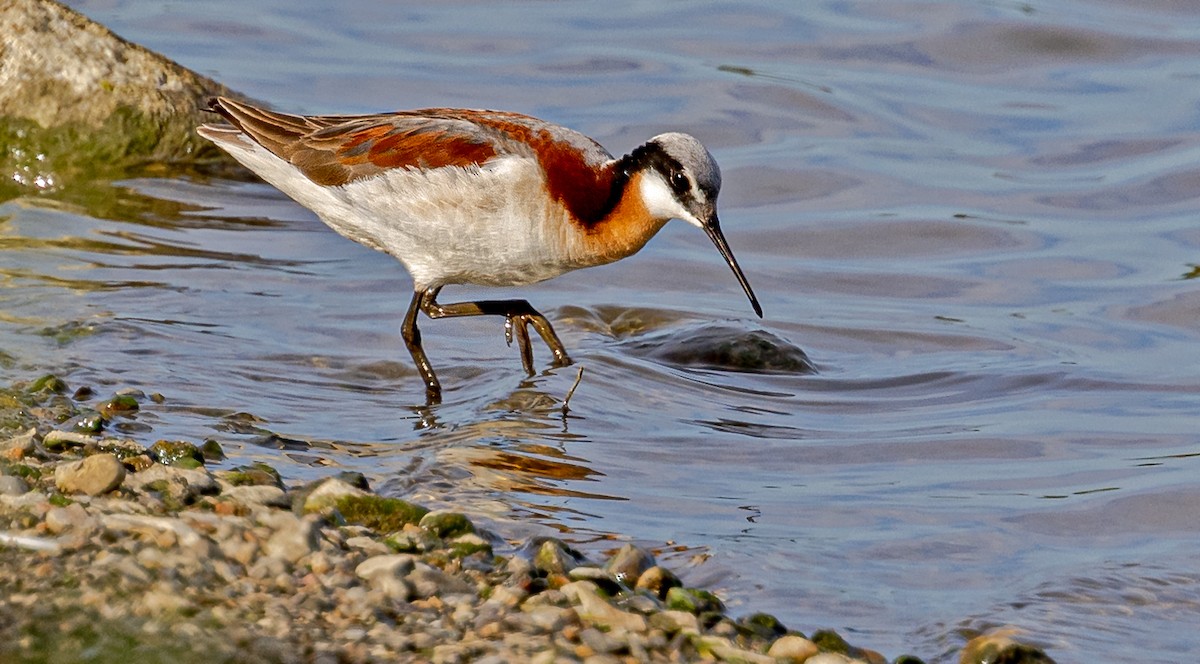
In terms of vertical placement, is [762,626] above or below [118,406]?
below

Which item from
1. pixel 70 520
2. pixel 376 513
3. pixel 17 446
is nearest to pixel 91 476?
pixel 70 520

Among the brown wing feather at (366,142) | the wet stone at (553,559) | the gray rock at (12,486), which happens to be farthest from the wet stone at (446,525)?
the brown wing feather at (366,142)

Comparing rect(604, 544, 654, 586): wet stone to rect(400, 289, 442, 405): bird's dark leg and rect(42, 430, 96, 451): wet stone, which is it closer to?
rect(42, 430, 96, 451): wet stone

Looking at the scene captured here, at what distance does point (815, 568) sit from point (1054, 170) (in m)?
7.55

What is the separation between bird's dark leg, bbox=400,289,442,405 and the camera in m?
8.27

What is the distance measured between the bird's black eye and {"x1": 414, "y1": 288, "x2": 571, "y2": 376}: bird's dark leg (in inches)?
44.2

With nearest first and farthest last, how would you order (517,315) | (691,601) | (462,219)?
(691,601) < (462,219) < (517,315)

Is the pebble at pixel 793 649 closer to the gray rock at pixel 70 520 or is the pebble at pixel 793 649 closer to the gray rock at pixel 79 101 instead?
the gray rock at pixel 70 520

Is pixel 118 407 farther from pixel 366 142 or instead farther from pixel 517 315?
pixel 517 315

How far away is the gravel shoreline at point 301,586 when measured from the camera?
13.9ft

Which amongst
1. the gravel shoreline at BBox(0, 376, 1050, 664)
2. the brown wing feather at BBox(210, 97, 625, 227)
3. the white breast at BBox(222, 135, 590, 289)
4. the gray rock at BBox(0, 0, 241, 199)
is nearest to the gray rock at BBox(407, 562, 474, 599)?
the gravel shoreline at BBox(0, 376, 1050, 664)

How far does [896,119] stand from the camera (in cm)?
1373

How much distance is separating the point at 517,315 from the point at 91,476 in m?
3.52

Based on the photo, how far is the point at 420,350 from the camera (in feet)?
27.5
